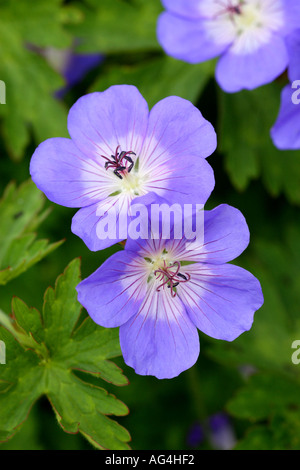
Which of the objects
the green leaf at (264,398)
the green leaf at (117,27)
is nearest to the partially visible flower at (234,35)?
the green leaf at (117,27)

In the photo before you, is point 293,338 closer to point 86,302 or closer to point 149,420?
point 149,420

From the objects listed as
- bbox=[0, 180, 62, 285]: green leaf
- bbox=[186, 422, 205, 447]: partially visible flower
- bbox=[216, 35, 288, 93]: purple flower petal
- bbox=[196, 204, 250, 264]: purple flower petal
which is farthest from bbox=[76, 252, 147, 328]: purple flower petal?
bbox=[186, 422, 205, 447]: partially visible flower

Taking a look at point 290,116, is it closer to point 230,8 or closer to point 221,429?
point 230,8

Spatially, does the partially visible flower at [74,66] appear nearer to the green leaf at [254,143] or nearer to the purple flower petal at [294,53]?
the green leaf at [254,143]

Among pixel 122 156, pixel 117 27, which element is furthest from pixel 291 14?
pixel 122 156
